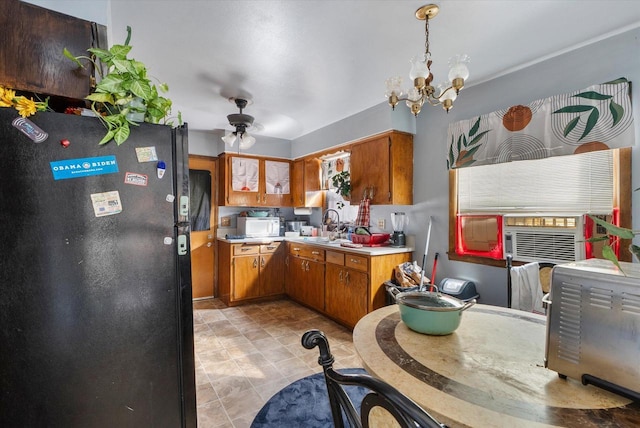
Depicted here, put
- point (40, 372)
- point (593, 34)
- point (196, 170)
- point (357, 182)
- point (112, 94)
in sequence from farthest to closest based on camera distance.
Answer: point (196, 170) < point (357, 182) < point (593, 34) < point (112, 94) < point (40, 372)

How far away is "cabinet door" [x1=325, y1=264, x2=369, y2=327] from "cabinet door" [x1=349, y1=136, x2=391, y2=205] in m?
0.88

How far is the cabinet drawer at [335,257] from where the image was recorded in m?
3.40

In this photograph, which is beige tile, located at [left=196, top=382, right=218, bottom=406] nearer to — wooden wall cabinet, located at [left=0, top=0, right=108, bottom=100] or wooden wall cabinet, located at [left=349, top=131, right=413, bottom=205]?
wooden wall cabinet, located at [left=0, top=0, right=108, bottom=100]

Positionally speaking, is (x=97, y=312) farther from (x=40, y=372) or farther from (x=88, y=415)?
(x=88, y=415)

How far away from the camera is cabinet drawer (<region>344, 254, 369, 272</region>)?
3062 mm

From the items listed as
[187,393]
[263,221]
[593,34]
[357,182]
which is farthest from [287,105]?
[187,393]

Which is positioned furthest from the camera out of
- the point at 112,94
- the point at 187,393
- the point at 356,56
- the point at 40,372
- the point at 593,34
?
the point at 356,56

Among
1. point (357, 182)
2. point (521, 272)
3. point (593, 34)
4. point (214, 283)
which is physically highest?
point (593, 34)

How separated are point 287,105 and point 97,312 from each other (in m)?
2.75

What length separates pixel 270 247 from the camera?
4438 mm

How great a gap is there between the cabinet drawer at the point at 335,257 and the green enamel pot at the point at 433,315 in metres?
2.10

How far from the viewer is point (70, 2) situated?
1.45 meters

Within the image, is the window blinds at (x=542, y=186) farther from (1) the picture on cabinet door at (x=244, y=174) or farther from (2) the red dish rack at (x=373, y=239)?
(1) the picture on cabinet door at (x=244, y=174)

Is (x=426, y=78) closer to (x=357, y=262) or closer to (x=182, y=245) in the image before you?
(x=182, y=245)
